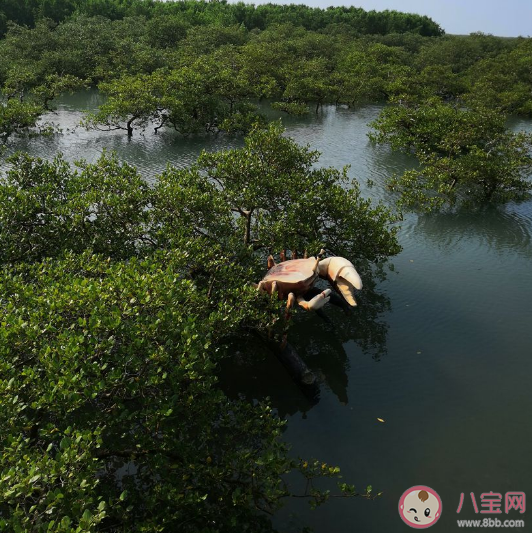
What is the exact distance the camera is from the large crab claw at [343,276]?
9824 millimetres

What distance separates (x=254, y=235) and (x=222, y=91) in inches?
914

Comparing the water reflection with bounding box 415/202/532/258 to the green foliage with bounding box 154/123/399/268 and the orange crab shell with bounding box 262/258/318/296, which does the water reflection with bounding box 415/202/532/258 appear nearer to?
the green foliage with bounding box 154/123/399/268

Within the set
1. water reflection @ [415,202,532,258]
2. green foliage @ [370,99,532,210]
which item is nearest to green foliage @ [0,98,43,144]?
green foliage @ [370,99,532,210]

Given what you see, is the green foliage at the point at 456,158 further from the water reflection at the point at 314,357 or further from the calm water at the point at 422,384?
the water reflection at the point at 314,357

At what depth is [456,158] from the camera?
2800 cm

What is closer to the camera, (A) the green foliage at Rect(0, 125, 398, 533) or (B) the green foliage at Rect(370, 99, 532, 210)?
(A) the green foliage at Rect(0, 125, 398, 533)

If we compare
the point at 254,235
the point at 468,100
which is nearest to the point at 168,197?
the point at 254,235

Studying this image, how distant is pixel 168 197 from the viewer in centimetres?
1277

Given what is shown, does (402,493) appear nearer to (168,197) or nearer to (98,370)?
(98,370)

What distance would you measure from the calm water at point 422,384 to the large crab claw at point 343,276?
3075 mm

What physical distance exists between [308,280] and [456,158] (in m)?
21.9

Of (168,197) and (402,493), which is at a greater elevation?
(168,197)

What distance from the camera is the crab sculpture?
9969 mm

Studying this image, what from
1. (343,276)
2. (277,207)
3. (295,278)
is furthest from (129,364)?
(277,207)
